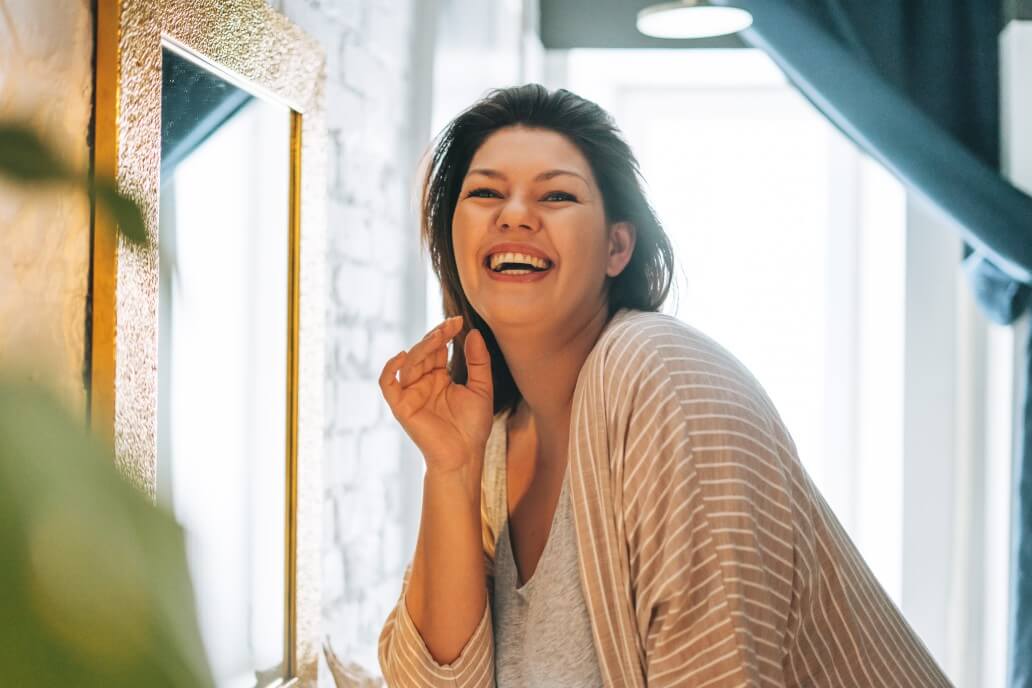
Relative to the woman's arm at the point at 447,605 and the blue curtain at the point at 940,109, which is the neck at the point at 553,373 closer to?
the woman's arm at the point at 447,605

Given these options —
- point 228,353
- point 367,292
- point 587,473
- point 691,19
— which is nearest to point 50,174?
point 228,353

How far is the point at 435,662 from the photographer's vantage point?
1.28 metres

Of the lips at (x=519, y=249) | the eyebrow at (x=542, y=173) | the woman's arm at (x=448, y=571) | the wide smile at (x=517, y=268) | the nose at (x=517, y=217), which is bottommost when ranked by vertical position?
the woman's arm at (x=448, y=571)

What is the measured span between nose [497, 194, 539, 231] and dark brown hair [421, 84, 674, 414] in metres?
0.13

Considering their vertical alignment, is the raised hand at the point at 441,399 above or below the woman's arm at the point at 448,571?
above

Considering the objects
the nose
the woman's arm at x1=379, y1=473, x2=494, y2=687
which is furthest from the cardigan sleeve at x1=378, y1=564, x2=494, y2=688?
the nose

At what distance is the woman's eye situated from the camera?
1.33 metres

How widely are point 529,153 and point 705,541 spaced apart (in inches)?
25.0

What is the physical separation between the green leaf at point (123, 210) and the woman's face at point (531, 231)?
113 centimetres

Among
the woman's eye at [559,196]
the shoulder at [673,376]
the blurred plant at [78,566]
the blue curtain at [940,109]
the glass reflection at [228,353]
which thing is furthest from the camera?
the blue curtain at [940,109]

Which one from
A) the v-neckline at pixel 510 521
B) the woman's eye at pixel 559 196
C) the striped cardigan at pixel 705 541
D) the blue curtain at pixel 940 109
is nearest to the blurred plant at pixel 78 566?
the striped cardigan at pixel 705 541

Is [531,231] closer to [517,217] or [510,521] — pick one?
[517,217]

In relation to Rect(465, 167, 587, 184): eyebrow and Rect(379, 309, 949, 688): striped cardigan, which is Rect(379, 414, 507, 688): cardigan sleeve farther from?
Rect(465, 167, 587, 184): eyebrow

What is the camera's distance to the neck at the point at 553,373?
1.39 m
